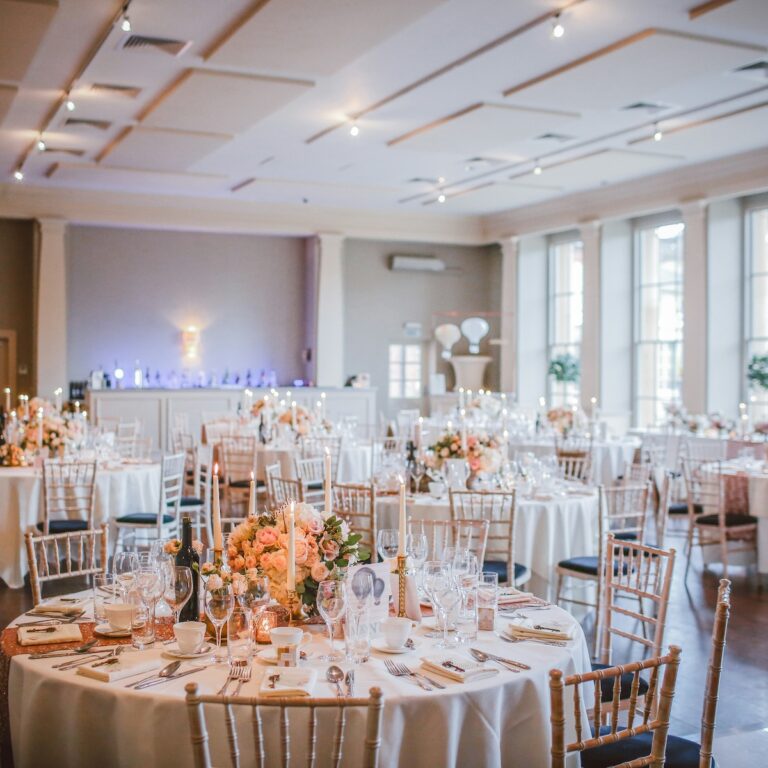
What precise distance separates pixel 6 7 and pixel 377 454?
5.97 metres

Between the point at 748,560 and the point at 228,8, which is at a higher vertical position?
the point at 228,8

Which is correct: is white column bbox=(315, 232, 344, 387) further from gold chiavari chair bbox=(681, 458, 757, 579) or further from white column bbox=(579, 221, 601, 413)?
gold chiavari chair bbox=(681, 458, 757, 579)

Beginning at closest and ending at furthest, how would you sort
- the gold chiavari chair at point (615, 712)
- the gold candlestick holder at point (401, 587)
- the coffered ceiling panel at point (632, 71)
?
the gold chiavari chair at point (615, 712) < the gold candlestick holder at point (401, 587) < the coffered ceiling panel at point (632, 71)

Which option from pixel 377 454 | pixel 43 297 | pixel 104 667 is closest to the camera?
pixel 104 667

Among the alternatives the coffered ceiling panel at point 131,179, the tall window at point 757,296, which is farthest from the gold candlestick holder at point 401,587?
the coffered ceiling panel at point 131,179

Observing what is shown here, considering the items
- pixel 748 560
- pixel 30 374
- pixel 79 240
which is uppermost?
pixel 79 240

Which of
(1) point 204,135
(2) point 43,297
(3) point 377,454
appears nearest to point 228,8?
(1) point 204,135

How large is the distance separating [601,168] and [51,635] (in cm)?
1139

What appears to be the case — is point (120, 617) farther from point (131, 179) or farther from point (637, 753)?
point (131, 179)

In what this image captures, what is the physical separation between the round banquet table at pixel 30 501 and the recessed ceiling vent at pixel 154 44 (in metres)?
3.56

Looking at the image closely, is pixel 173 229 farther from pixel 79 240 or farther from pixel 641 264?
pixel 641 264

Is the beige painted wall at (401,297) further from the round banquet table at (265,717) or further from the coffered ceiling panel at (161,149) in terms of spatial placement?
the round banquet table at (265,717)

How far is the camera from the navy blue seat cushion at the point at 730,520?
8054mm

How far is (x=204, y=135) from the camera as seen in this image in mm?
10898
